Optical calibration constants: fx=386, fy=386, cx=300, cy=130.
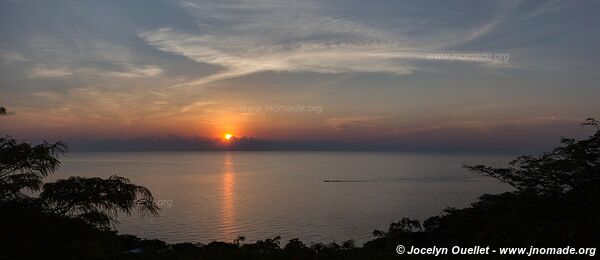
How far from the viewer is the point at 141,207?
10.6 meters

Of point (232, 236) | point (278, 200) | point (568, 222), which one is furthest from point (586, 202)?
point (278, 200)

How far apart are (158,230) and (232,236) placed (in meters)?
11.8

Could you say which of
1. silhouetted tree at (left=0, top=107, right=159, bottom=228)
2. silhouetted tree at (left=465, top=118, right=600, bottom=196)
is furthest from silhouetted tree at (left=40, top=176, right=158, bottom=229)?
silhouetted tree at (left=465, top=118, right=600, bottom=196)

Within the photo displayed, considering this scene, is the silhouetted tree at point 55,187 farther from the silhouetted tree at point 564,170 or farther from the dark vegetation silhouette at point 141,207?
the silhouetted tree at point 564,170

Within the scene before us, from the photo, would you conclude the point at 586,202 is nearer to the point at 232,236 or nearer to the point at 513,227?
the point at 513,227

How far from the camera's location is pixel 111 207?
33.0ft

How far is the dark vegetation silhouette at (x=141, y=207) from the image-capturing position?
30.7 feet

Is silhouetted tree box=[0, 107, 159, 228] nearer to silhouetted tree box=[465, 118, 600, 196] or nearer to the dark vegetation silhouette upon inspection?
the dark vegetation silhouette

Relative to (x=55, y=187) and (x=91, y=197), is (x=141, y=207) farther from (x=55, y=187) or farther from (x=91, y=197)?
(x=55, y=187)

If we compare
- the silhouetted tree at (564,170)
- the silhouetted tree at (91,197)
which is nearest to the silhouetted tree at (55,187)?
the silhouetted tree at (91,197)

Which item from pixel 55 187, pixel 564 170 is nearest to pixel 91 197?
pixel 55 187

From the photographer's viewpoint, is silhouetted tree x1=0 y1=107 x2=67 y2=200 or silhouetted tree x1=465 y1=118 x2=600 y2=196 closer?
silhouetted tree x1=0 y1=107 x2=67 y2=200

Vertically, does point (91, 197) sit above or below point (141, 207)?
above

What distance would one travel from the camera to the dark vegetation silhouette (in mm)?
9352
